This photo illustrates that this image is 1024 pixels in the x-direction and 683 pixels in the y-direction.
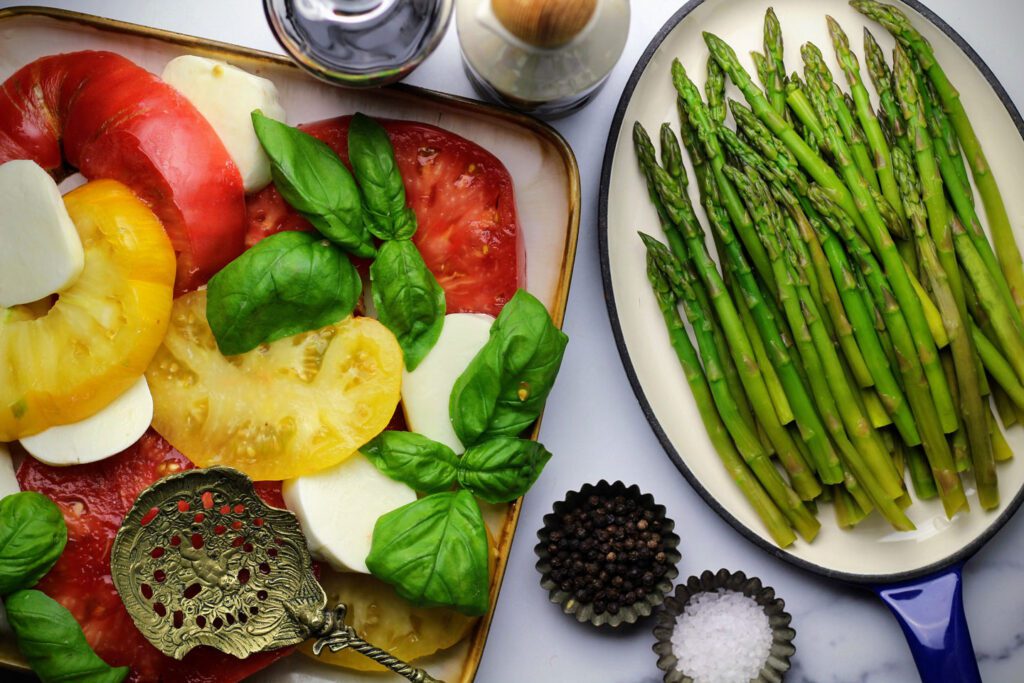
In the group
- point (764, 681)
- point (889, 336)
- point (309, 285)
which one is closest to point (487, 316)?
point (309, 285)

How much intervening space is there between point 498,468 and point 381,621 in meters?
0.43

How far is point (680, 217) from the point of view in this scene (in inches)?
83.9

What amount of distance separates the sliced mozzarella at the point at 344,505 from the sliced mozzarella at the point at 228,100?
0.63 metres

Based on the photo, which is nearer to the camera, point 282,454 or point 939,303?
point 282,454

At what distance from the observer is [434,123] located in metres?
2.05

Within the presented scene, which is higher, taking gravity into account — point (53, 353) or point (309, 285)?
point (309, 285)

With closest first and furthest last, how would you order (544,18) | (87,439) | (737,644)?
1. (544,18)
2. (87,439)
3. (737,644)

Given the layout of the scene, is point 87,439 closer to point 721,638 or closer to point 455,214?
point 455,214

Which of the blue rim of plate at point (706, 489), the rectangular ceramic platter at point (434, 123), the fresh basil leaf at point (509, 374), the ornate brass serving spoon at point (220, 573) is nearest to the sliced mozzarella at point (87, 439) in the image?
the ornate brass serving spoon at point (220, 573)

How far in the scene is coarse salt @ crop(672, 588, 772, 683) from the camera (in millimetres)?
2115

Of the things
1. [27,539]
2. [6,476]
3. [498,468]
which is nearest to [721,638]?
[498,468]

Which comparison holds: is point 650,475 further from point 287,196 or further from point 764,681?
point 287,196

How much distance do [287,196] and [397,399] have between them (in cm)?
47

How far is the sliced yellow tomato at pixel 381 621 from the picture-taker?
1.95 m
